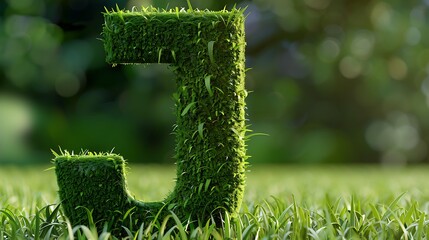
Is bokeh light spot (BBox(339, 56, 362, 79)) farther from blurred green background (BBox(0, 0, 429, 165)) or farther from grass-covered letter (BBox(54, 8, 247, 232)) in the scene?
grass-covered letter (BBox(54, 8, 247, 232))

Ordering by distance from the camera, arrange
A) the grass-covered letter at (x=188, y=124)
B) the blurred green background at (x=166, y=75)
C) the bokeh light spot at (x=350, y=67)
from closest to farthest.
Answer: the grass-covered letter at (x=188, y=124) → the blurred green background at (x=166, y=75) → the bokeh light spot at (x=350, y=67)

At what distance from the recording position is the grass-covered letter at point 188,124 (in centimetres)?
168

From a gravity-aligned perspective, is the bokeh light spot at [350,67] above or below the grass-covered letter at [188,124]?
above

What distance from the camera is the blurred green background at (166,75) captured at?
29.7ft

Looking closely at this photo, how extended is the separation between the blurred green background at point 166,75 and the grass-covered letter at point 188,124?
702 cm

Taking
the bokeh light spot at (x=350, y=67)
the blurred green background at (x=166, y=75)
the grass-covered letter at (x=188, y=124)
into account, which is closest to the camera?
the grass-covered letter at (x=188, y=124)

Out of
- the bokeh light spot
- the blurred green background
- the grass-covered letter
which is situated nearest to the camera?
the grass-covered letter

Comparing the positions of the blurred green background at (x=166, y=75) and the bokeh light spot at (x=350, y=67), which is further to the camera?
the bokeh light spot at (x=350, y=67)

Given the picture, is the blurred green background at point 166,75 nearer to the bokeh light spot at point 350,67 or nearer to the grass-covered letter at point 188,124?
the bokeh light spot at point 350,67

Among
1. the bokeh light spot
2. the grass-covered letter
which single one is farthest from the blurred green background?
the grass-covered letter

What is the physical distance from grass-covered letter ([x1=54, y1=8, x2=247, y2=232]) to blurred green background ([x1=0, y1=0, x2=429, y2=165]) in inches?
277

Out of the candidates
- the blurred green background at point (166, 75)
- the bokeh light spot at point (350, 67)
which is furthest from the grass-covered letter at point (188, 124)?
the bokeh light spot at point (350, 67)

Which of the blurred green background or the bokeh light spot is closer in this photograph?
the blurred green background

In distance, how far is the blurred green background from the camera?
9.05 m
